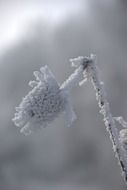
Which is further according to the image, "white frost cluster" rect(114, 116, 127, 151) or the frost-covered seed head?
"white frost cluster" rect(114, 116, 127, 151)

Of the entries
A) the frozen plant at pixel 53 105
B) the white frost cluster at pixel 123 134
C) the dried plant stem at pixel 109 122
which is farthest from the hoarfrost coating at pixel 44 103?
the white frost cluster at pixel 123 134

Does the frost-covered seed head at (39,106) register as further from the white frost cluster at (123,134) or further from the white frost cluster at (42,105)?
the white frost cluster at (123,134)

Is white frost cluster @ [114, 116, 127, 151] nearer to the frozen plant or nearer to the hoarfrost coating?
the frozen plant

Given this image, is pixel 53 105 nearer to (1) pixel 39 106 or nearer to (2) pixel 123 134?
(1) pixel 39 106

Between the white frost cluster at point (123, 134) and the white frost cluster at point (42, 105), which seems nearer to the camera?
the white frost cluster at point (42, 105)

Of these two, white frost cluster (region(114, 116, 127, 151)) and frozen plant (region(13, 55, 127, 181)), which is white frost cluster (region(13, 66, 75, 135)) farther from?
white frost cluster (region(114, 116, 127, 151))

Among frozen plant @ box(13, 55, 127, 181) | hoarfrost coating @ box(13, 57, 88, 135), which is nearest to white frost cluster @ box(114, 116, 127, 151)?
frozen plant @ box(13, 55, 127, 181)

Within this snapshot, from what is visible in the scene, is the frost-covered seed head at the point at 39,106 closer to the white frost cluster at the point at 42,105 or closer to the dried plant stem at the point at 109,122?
the white frost cluster at the point at 42,105

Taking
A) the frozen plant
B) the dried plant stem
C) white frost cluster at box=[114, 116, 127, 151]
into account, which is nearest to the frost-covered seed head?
the frozen plant
